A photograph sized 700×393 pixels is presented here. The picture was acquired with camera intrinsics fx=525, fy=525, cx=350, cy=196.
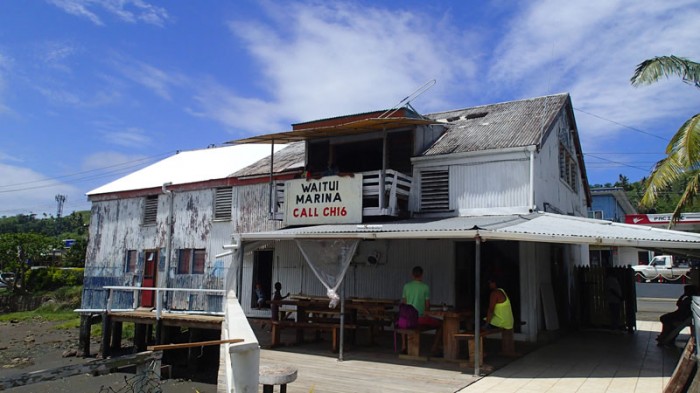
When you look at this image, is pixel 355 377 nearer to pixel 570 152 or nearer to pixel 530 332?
pixel 530 332

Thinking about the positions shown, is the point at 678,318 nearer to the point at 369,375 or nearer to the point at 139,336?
the point at 369,375

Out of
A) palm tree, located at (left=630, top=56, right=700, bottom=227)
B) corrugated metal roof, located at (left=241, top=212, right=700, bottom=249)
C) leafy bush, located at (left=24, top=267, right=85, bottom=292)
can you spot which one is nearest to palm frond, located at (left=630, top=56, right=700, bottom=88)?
palm tree, located at (left=630, top=56, right=700, bottom=227)

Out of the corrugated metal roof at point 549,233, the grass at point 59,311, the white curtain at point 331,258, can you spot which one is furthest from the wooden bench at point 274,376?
the grass at point 59,311

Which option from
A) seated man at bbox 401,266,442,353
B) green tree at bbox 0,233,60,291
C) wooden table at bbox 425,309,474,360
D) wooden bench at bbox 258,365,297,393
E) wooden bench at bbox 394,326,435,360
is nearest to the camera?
wooden bench at bbox 258,365,297,393

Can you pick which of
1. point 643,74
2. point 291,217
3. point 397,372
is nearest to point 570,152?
point 643,74

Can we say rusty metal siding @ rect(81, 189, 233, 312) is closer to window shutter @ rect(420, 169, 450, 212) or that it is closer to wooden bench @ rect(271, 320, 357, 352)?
wooden bench @ rect(271, 320, 357, 352)

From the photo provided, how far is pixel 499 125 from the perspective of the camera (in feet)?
46.8

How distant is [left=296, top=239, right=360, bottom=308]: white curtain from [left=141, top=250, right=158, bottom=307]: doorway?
32.4 ft

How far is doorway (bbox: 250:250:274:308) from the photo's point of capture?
1656 cm

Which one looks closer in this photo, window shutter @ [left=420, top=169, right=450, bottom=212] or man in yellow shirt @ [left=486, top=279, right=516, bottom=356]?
man in yellow shirt @ [left=486, top=279, right=516, bottom=356]

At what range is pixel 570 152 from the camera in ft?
54.2

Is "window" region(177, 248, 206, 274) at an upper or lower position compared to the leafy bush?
upper

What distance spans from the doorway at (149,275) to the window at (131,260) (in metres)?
0.56

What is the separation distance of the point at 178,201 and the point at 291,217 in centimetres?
627
